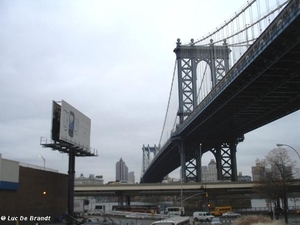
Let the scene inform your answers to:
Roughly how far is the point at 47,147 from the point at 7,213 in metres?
16.0

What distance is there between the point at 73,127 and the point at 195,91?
38.0 m

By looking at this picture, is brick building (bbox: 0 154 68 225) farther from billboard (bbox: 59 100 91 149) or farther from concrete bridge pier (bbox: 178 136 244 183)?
concrete bridge pier (bbox: 178 136 244 183)

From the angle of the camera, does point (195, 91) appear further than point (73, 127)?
Yes

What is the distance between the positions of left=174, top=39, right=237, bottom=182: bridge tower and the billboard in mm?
29292

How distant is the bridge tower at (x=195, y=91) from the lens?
8312 cm

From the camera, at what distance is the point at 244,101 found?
57719 millimetres

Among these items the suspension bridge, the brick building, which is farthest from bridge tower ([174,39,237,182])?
the brick building

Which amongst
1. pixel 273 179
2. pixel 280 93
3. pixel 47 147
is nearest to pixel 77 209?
pixel 47 147

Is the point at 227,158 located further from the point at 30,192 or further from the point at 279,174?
the point at 30,192

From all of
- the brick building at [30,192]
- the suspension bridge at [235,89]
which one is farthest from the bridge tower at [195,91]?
the brick building at [30,192]

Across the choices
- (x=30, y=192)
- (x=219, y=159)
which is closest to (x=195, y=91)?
(x=219, y=159)

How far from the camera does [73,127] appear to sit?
55.3 m

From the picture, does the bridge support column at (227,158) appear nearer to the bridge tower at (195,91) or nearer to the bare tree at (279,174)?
the bridge tower at (195,91)

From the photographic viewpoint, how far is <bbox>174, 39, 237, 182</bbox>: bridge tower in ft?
273
